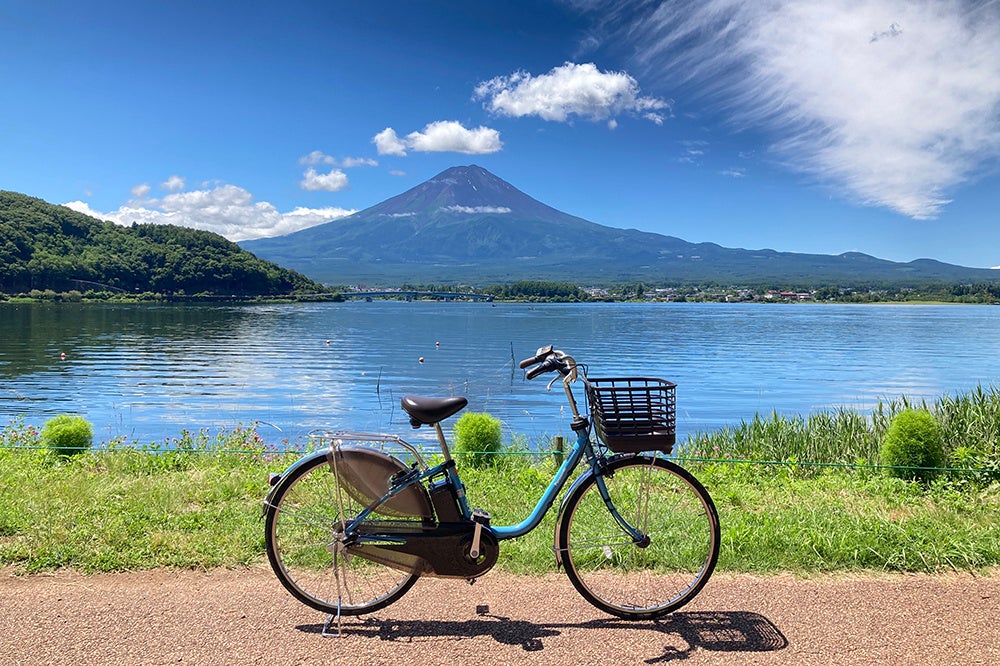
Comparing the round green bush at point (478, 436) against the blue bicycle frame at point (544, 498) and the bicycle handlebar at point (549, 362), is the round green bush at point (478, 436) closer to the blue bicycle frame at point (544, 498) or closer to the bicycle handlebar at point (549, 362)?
the blue bicycle frame at point (544, 498)

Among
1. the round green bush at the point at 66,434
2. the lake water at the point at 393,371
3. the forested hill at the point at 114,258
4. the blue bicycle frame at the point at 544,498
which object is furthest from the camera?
the forested hill at the point at 114,258

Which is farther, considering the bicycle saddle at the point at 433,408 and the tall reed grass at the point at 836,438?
the tall reed grass at the point at 836,438

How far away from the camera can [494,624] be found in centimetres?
336

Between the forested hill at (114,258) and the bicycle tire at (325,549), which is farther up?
the forested hill at (114,258)

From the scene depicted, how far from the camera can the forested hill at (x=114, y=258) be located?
329 feet

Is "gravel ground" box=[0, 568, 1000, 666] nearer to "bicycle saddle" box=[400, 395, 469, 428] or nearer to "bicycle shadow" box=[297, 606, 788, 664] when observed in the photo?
"bicycle shadow" box=[297, 606, 788, 664]

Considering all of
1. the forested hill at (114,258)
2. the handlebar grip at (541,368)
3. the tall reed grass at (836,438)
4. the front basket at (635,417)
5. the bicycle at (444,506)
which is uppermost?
the forested hill at (114,258)

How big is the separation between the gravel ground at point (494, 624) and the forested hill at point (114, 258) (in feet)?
371

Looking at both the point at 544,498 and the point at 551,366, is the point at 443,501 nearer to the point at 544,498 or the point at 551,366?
the point at 544,498

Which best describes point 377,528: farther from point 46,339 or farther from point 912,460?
point 46,339

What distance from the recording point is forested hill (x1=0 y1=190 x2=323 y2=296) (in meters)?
100

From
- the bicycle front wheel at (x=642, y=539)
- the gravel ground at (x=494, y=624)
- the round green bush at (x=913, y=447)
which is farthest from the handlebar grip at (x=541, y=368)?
the round green bush at (x=913, y=447)

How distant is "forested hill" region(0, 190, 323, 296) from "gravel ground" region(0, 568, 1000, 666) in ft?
371

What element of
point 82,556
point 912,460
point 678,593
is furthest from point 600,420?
point 912,460
